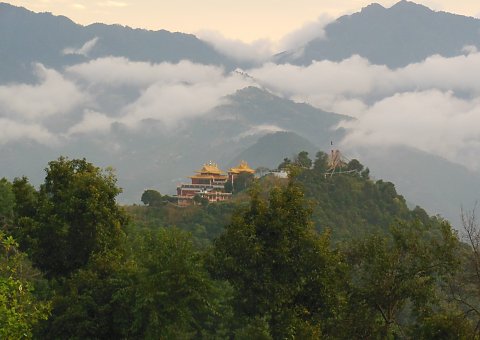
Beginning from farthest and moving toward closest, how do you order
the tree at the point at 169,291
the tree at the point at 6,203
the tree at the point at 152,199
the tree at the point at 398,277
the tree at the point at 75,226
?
the tree at the point at 152,199 → the tree at the point at 6,203 → the tree at the point at 75,226 → the tree at the point at 169,291 → the tree at the point at 398,277

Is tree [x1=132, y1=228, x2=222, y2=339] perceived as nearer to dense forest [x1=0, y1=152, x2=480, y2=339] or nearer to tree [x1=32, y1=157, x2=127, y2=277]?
dense forest [x1=0, y1=152, x2=480, y2=339]

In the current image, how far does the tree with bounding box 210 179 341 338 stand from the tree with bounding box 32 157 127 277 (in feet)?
20.6

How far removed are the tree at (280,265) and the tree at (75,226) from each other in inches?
247

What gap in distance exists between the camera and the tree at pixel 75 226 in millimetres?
25578

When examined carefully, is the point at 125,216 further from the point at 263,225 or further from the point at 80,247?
the point at 263,225

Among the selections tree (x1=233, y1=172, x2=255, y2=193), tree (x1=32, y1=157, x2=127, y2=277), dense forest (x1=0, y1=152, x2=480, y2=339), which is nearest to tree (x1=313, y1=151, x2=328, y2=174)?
tree (x1=233, y1=172, x2=255, y2=193)

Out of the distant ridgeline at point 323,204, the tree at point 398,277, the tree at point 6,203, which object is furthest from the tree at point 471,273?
the distant ridgeline at point 323,204

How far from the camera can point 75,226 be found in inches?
1016

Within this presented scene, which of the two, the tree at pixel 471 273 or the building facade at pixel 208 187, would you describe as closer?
the tree at pixel 471 273

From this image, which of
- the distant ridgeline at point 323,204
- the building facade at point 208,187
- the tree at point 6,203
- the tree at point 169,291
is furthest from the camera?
the building facade at point 208,187

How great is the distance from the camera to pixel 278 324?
20.7m

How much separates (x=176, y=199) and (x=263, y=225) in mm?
64852

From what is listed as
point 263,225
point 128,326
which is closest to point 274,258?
point 263,225

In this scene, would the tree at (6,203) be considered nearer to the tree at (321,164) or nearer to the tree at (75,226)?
the tree at (75,226)
